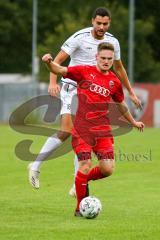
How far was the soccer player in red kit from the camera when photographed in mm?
10039

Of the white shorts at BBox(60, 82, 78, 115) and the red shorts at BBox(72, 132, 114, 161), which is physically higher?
the red shorts at BBox(72, 132, 114, 161)

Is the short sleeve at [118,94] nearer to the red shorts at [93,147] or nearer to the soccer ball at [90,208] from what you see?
the red shorts at [93,147]

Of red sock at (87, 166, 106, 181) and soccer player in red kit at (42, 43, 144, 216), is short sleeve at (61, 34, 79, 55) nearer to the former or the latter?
soccer player in red kit at (42, 43, 144, 216)

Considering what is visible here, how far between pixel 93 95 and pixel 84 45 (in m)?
1.61

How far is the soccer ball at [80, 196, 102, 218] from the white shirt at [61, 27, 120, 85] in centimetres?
244

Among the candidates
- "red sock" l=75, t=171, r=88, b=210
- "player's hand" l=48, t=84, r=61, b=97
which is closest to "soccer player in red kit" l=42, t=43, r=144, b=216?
"red sock" l=75, t=171, r=88, b=210

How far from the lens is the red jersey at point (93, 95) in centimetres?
1013

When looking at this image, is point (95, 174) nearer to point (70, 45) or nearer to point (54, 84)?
point (54, 84)

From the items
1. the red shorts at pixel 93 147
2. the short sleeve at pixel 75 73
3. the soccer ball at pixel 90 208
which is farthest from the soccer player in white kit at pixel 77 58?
the soccer ball at pixel 90 208

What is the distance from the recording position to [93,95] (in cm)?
1014

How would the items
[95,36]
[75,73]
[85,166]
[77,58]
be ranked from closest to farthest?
1. [85,166]
2. [75,73]
3. [95,36]
4. [77,58]

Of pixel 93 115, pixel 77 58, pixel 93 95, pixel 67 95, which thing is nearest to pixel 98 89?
pixel 93 95

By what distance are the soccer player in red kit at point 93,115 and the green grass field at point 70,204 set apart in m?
0.50

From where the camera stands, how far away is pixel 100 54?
10.0 metres
